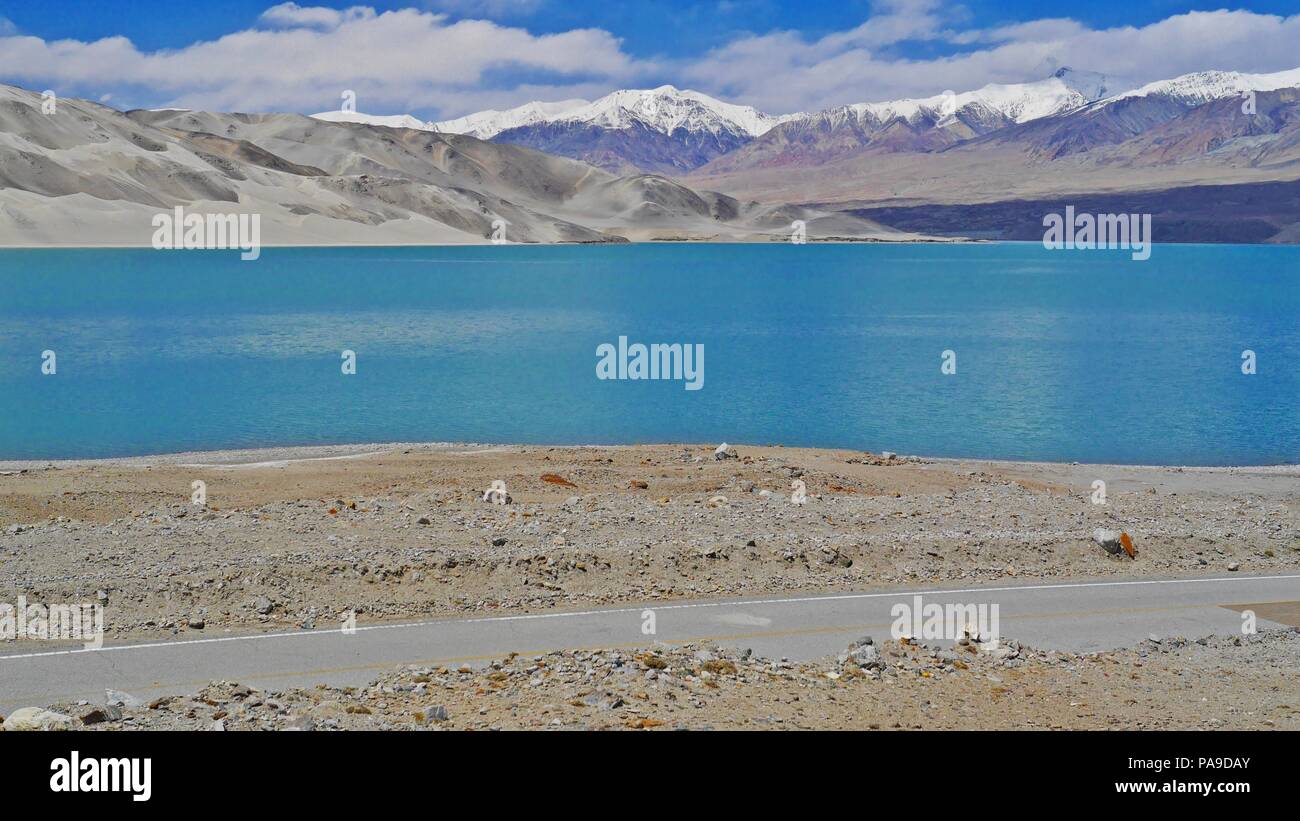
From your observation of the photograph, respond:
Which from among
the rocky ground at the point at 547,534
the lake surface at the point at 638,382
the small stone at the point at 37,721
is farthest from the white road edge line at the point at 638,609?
the lake surface at the point at 638,382

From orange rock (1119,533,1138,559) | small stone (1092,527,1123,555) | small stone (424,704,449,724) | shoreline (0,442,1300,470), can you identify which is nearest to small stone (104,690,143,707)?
small stone (424,704,449,724)

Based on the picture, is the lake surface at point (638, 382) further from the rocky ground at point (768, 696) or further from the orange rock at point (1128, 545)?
the rocky ground at point (768, 696)

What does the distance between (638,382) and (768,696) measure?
3862 centimetres

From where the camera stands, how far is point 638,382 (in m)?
→ 49.7

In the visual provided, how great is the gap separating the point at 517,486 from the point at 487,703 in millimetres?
12993

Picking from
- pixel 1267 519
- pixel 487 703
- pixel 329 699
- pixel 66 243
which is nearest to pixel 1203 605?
pixel 1267 519

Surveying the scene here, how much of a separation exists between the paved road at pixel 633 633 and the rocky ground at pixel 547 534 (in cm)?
73

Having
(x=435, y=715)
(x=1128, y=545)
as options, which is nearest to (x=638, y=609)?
(x=435, y=715)

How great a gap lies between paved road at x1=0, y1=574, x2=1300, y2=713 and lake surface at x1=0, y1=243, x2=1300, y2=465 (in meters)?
18.3

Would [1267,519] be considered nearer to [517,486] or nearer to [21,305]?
[517,486]

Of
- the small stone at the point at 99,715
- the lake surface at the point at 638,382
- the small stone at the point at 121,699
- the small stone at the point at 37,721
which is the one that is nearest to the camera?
the small stone at the point at 37,721

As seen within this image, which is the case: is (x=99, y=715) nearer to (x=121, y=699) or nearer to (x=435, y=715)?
(x=121, y=699)

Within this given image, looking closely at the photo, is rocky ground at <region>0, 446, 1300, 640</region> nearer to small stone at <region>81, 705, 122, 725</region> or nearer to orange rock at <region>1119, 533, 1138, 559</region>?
orange rock at <region>1119, 533, 1138, 559</region>

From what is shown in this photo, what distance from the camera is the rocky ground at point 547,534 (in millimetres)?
16094
